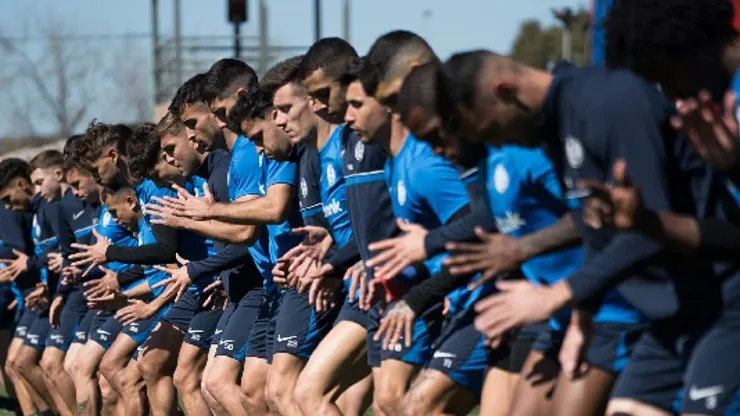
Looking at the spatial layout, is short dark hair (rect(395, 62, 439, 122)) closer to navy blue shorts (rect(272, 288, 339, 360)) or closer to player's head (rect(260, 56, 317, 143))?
player's head (rect(260, 56, 317, 143))

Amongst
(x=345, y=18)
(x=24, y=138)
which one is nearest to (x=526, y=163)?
(x=345, y=18)

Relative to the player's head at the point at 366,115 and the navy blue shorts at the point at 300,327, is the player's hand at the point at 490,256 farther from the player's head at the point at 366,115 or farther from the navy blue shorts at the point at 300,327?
the navy blue shorts at the point at 300,327

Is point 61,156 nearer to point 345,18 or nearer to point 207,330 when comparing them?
point 207,330

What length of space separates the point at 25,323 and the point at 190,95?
5451mm

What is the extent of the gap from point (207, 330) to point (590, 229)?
5.45 m

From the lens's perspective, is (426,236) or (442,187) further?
(442,187)

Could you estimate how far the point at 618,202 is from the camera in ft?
15.3

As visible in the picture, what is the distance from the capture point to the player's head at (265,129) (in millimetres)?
8875

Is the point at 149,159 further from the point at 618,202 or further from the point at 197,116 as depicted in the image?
the point at 618,202

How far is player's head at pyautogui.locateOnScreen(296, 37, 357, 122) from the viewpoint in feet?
26.2

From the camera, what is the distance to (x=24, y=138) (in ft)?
186

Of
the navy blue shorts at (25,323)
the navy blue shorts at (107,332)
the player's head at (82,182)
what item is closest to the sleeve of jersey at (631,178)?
the navy blue shorts at (107,332)

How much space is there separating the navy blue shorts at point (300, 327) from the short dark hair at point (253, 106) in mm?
1063

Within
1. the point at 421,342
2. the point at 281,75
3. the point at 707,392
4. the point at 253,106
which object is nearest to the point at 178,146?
the point at 253,106
